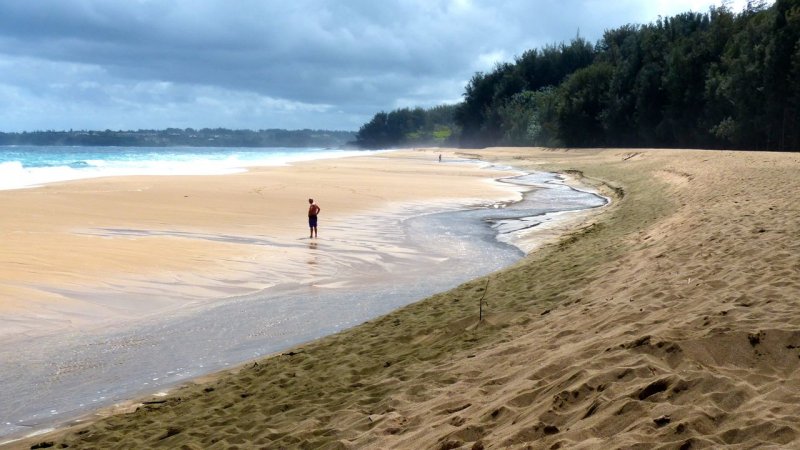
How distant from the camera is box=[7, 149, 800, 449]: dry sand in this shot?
4375 millimetres

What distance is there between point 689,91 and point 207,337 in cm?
6047

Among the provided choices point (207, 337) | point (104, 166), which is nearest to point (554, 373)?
point (207, 337)

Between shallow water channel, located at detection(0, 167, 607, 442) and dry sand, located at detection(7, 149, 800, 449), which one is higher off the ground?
dry sand, located at detection(7, 149, 800, 449)

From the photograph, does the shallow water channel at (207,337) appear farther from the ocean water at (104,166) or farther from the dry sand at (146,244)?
the ocean water at (104,166)

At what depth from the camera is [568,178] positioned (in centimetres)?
4341

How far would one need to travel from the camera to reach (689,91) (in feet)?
204

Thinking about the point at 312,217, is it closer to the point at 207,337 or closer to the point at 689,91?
the point at 207,337

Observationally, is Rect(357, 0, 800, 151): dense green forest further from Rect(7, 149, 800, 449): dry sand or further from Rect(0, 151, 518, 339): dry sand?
Rect(7, 149, 800, 449): dry sand

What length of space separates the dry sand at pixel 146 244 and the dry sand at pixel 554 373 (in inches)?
149

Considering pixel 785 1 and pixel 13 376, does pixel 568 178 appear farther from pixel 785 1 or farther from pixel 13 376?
pixel 13 376

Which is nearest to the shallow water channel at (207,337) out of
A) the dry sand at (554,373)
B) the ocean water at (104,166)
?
the dry sand at (554,373)

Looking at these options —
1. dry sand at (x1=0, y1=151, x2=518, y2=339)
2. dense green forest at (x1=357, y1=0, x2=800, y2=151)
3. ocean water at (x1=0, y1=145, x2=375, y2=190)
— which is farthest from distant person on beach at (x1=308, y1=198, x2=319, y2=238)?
dense green forest at (x1=357, y1=0, x2=800, y2=151)

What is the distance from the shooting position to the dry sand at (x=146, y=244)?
10797mm

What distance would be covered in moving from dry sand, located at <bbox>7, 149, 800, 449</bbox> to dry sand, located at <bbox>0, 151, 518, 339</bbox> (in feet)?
12.4
